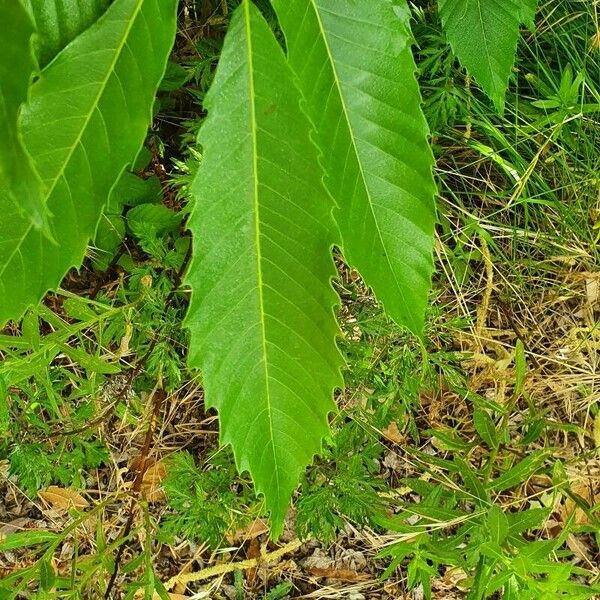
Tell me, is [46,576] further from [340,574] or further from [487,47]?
[487,47]

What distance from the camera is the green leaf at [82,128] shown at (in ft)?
2.62

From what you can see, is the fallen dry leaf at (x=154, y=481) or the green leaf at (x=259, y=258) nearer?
the green leaf at (x=259, y=258)

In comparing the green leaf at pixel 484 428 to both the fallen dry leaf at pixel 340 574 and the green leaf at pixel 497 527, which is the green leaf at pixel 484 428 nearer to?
the green leaf at pixel 497 527

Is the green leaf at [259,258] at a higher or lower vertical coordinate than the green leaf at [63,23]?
lower

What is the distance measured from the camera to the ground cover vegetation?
32.1 inches

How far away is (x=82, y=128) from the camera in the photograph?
2.63ft

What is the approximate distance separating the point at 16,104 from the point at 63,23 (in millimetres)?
290

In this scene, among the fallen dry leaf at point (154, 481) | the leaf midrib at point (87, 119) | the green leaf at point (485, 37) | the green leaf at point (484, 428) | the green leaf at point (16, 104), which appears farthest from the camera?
the fallen dry leaf at point (154, 481)

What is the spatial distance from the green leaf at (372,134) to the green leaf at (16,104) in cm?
36

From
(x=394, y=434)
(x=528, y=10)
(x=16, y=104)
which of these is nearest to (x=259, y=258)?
(x=16, y=104)

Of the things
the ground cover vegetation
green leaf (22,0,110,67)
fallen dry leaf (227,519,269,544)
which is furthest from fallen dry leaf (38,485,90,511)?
green leaf (22,0,110,67)

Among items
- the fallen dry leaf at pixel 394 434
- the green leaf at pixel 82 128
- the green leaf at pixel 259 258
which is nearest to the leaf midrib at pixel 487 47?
the green leaf at pixel 259 258

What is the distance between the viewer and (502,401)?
1776 mm

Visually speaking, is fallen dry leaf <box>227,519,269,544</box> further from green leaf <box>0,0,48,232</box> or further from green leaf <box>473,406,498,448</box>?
green leaf <box>0,0,48,232</box>
